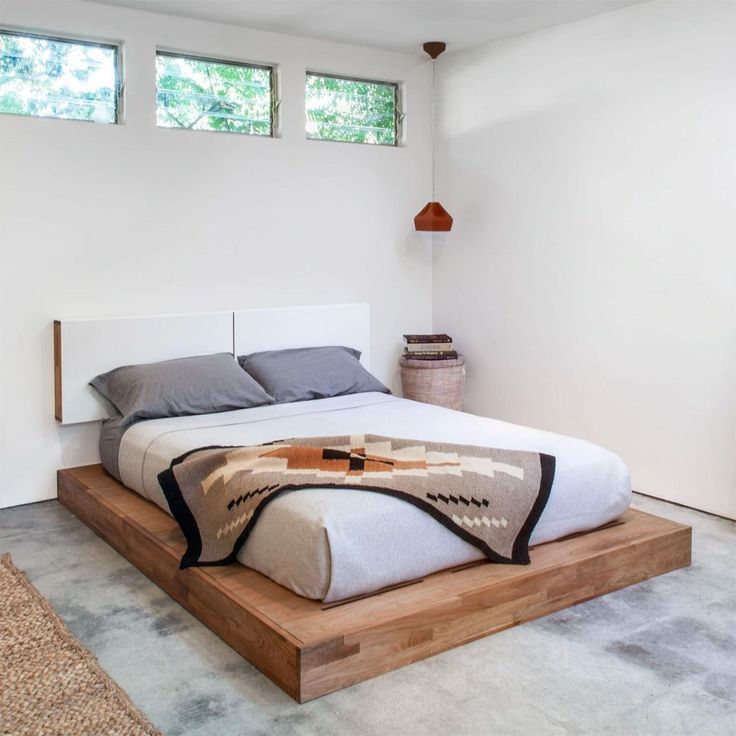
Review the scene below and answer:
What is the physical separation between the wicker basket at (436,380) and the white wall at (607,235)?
0.22 m

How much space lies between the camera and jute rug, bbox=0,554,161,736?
90.4 inches

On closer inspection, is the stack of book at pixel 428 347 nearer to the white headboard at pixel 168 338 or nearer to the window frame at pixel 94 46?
the white headboard at pixel 168 338

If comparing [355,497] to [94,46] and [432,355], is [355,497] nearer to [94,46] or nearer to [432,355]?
[432,355]

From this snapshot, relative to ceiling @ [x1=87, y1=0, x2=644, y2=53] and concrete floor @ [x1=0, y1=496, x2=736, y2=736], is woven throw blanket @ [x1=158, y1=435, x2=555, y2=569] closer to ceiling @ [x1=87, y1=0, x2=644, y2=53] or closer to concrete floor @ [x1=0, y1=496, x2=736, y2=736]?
concrete floor @ [x1=0, y1=496, x2=736, y2=736]

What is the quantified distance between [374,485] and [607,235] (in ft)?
7.57

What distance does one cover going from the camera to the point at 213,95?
482cm

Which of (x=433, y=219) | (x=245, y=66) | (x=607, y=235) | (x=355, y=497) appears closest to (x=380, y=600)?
(x=355, y=497)

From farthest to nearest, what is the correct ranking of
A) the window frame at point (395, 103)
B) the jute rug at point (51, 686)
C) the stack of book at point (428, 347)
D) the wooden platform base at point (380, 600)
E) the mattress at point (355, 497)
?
the stack of book at point (428, 347) → the window frame at point (395, 103) → the mattress at point (355, 497) → the wooden platform base at point (380, 600) → the jute rug at point (51, 686)

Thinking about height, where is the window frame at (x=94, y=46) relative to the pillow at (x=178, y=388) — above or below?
above

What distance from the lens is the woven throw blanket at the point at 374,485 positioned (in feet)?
9.72

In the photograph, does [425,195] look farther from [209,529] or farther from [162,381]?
[209,529]

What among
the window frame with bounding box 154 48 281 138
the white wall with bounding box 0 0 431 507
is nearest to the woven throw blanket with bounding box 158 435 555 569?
the white wall with bounding box 0 0 431 507

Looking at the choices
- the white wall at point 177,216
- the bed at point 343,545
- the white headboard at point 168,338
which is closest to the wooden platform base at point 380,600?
the bed at point 343,545

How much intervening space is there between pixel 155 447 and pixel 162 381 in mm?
550
